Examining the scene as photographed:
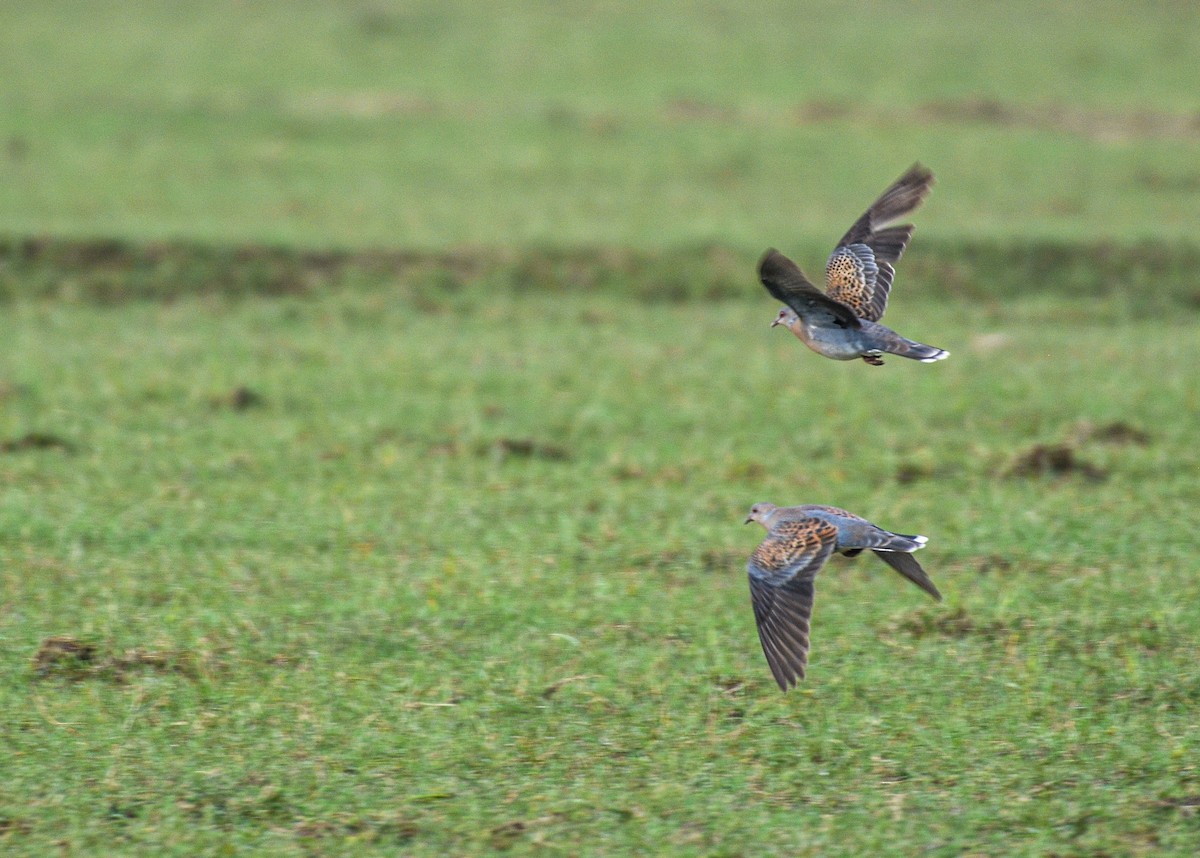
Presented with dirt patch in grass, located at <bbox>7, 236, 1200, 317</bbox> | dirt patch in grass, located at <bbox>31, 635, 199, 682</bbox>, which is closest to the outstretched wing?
dirt patch in grass, located at <bbox>31, 635, 199, 682</bbox>

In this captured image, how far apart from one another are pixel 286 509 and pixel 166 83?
14.4m

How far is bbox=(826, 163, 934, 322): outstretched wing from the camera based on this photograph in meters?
6.41

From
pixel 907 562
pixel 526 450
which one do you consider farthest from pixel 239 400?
pixel 907 562

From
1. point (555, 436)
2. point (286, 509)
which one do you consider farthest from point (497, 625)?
point (555, 436)

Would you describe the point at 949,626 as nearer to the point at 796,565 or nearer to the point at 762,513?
the point at 762,513

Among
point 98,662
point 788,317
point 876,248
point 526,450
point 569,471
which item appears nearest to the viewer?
point 788,317

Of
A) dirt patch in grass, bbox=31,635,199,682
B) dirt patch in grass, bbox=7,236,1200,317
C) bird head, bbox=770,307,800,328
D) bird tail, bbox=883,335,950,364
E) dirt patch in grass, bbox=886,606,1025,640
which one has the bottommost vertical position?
dirt patch in grass, bbox=31,635,199,682

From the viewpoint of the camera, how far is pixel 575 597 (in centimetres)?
759

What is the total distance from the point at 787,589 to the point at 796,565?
0.12 m

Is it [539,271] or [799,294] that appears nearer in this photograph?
[799,294]

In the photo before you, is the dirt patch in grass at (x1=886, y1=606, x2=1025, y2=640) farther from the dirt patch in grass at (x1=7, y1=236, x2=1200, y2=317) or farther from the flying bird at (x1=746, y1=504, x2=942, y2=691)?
the dirt patch in grass at (x1=7, y1=236, x2=1200, y2=317)

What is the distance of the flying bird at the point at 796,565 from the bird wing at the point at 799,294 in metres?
0.77

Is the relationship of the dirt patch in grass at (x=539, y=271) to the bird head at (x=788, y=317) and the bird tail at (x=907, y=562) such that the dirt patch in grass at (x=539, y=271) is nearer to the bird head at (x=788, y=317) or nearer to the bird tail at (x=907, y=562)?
the bird head at (x=788, y=317)

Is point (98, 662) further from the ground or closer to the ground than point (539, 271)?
closer to the ground
